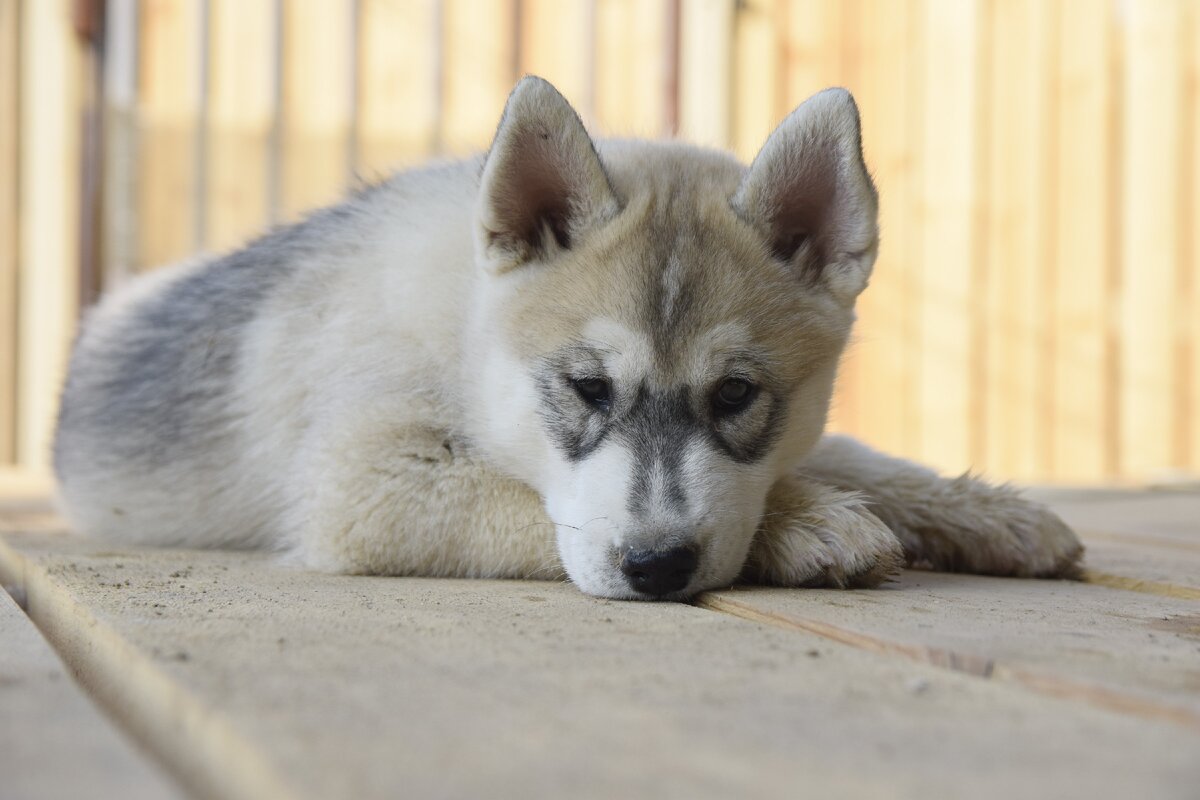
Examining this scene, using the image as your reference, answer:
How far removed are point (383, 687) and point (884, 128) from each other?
20.5ft

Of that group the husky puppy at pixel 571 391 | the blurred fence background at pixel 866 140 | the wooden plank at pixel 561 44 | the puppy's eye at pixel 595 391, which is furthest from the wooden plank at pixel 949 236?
the puppy's eye at pixel 595 391

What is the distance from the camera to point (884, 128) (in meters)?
7.06

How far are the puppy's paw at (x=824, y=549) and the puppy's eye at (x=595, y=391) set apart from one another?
377mm

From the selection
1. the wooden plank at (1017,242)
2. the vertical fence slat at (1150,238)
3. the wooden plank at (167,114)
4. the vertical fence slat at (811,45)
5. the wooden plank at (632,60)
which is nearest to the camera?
the wooden plank at (167,114)

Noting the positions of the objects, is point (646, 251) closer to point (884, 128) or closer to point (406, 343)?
point (406, 343)

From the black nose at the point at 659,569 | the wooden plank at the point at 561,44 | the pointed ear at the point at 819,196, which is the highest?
the wooden plank at the point at 561,44

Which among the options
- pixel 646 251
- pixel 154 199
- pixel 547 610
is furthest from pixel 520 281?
pixel 154 199

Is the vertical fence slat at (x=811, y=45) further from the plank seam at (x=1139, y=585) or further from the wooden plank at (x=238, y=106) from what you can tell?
the plank seam at (x=1139, y=585)

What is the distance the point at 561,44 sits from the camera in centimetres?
679

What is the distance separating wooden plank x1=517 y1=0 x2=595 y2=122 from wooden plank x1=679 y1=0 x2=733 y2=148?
1.86ft

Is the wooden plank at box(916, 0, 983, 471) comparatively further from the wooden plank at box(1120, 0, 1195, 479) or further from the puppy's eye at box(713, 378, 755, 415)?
the puppy's eye at box(713, 378, 755, 415)

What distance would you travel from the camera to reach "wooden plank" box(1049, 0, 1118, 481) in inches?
261

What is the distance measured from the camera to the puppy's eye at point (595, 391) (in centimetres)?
240

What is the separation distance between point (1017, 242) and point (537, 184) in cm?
479
